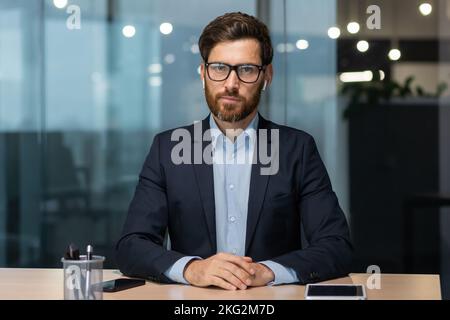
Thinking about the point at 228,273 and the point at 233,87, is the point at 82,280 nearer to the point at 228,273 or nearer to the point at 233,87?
the point at 228,273

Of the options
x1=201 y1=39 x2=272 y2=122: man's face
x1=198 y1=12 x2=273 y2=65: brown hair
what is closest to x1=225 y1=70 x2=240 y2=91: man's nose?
x1=201 y1=39 x2=272 y2=122: man's face

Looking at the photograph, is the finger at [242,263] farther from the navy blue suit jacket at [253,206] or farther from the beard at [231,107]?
the beard at [231,107]

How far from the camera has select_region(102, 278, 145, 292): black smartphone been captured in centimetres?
235

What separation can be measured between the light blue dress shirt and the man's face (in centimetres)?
13

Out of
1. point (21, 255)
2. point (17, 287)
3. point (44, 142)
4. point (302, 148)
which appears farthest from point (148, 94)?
point (17, 287)

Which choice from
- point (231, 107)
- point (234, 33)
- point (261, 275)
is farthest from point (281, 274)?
point (234, 33)

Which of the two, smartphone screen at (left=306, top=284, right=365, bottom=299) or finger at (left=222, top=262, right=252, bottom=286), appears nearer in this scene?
smartphone screen at (left=306, top=284, right=365, bottom=299)

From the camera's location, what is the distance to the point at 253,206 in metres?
2.76

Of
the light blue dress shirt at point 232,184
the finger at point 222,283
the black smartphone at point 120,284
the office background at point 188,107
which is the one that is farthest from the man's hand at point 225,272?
the office background at point 188,107

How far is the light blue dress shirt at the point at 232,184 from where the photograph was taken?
280 centimetres

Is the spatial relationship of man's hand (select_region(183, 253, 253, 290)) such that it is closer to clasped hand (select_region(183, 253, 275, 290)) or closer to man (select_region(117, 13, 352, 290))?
clasped hand (select_region(183, 253, 275, 290))

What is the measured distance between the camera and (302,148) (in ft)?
9.39

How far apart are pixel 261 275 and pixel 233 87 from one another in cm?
61

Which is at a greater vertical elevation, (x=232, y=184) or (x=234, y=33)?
(x=234, y=33)
